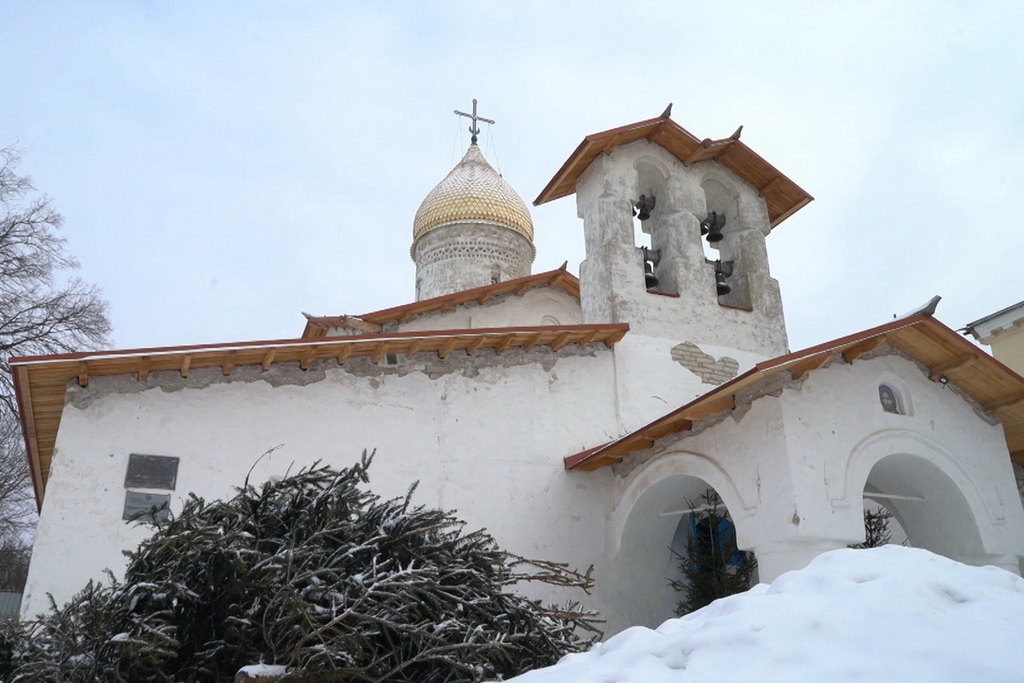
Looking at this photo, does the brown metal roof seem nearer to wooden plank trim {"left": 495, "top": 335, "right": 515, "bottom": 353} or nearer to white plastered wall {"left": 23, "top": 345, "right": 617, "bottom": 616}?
wooden plank trim {"left": 495, "top": 335, "right": 515, "bottom": 353}

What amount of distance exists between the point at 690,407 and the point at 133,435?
482cm

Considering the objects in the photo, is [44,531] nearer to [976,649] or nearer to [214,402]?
[214,402]

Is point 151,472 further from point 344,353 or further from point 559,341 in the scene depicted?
point 559,341

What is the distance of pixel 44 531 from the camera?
6965mm

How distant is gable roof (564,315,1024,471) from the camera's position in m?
7.46

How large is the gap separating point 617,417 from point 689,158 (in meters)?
3.76

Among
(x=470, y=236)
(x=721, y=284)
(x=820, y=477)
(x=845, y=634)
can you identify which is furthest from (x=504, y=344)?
(x=470, y=236)

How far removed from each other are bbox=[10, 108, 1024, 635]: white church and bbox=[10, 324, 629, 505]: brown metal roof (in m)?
0.03

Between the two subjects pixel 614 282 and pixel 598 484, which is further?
pixel 614 282

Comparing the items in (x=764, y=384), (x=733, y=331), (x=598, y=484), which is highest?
(x=733, y=331)

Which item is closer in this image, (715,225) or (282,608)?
(282,608)

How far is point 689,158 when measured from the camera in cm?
1123

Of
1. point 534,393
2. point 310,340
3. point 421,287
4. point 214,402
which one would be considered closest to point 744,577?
point 534,393

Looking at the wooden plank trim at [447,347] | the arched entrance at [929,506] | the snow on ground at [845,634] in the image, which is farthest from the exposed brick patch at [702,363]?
the snow on ground at [845,634]
